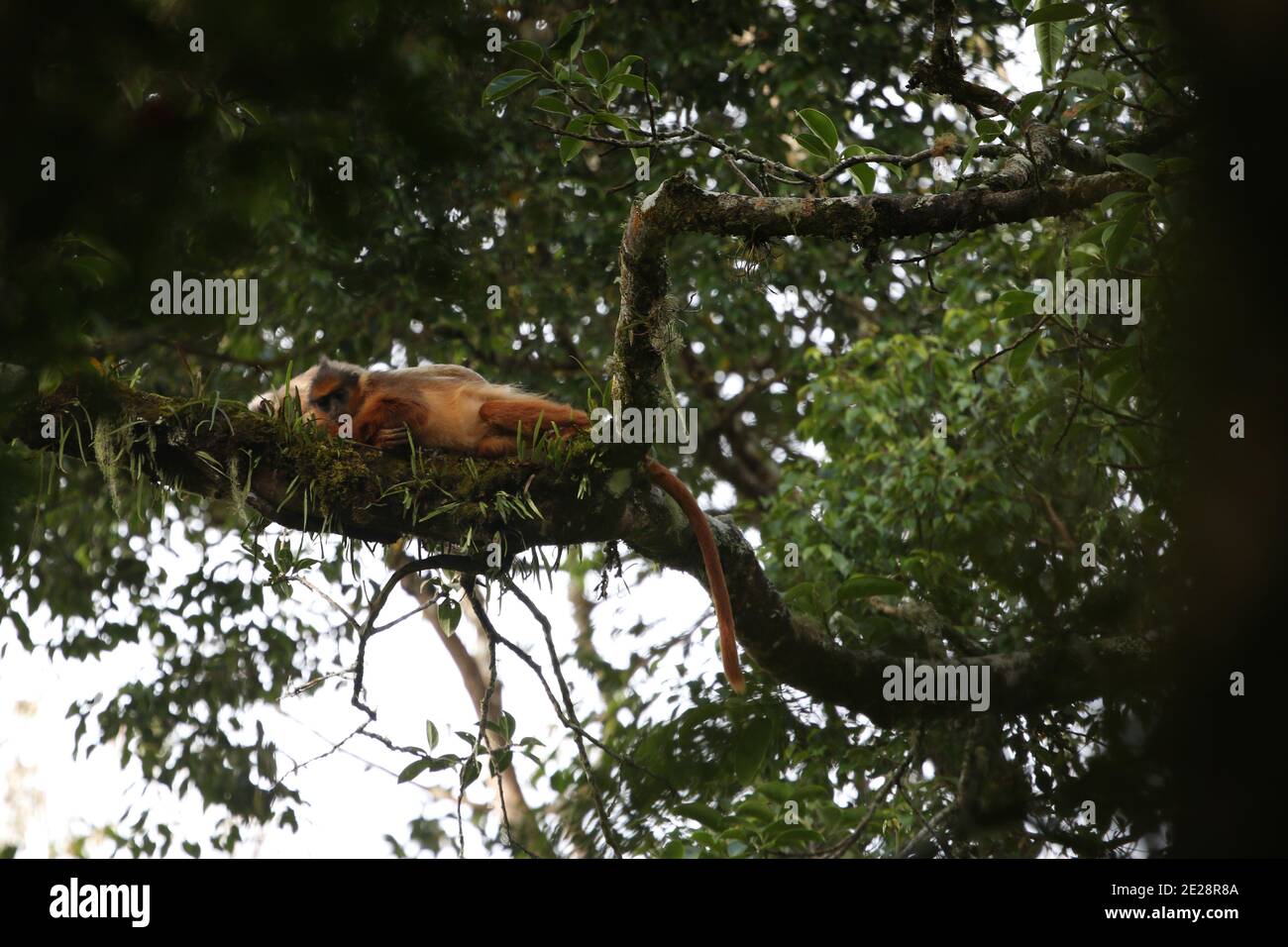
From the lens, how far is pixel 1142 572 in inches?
47.6

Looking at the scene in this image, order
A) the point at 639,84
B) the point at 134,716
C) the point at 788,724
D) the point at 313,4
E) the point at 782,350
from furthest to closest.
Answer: the point at 782,350, the point at 134,716, the point at 788,724, the point at 639,84, the point at 313,4


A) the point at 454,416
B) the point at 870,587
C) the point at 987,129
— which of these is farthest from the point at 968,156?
the point at 454,416

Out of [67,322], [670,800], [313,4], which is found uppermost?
[313,4]

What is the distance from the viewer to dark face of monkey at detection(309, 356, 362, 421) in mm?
4488

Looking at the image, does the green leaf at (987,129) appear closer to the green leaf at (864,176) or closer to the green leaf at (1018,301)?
the green leaf at (864,176)

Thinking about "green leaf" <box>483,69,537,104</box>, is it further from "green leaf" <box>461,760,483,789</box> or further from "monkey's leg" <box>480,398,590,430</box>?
"green leaf" <box>461,760,483,789</box>

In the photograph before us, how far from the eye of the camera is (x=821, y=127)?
3.23m

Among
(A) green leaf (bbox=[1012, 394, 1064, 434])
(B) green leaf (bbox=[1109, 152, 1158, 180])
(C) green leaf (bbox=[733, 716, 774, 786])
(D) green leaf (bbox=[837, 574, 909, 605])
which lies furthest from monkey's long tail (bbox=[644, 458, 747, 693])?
(B) green leaf (bbox=[1109, 152, 1158, 180])

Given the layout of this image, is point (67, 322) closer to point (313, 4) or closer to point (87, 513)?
point (313, 4)

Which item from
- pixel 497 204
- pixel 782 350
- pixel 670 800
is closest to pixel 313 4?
pixel 670 800

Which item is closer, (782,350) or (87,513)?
(87,513)

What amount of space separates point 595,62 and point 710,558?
1.46 meters

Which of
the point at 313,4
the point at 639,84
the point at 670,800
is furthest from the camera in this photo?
the point at 670,800

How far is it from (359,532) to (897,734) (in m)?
2.19
